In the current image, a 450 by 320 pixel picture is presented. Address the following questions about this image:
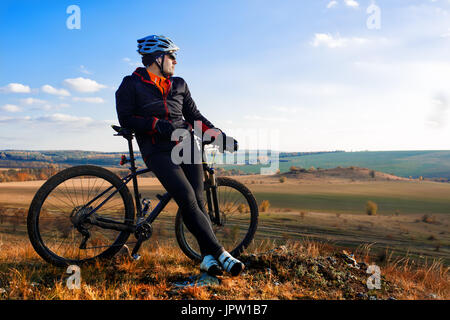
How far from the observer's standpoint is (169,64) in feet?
11.3

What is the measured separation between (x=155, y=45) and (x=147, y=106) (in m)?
0.72

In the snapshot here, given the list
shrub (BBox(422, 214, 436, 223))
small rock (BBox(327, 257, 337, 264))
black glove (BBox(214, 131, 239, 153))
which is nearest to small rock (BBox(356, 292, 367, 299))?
small rock (BBox(327, 257, 337, 264))

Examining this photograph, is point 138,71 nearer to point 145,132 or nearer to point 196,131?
point 145,132

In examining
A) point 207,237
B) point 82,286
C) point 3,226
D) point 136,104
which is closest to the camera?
point 82,286

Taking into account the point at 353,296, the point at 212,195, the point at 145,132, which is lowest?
the point at 353,296

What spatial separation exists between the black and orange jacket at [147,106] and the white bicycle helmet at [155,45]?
235 millimetres

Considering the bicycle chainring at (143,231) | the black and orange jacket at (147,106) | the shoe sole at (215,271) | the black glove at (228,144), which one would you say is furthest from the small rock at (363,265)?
the black and orange jacket at (147,106)

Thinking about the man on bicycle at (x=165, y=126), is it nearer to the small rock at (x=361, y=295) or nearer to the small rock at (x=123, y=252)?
the small rock at (x=123, y=252)

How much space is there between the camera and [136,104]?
10.8 ft

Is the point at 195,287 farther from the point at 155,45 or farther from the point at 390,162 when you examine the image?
the point at 390,162

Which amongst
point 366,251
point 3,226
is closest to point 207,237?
point 366,251

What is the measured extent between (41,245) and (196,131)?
2134 millimetres

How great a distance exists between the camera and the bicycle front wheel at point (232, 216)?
403 centimetres

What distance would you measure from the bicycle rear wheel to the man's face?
4.46 ft
